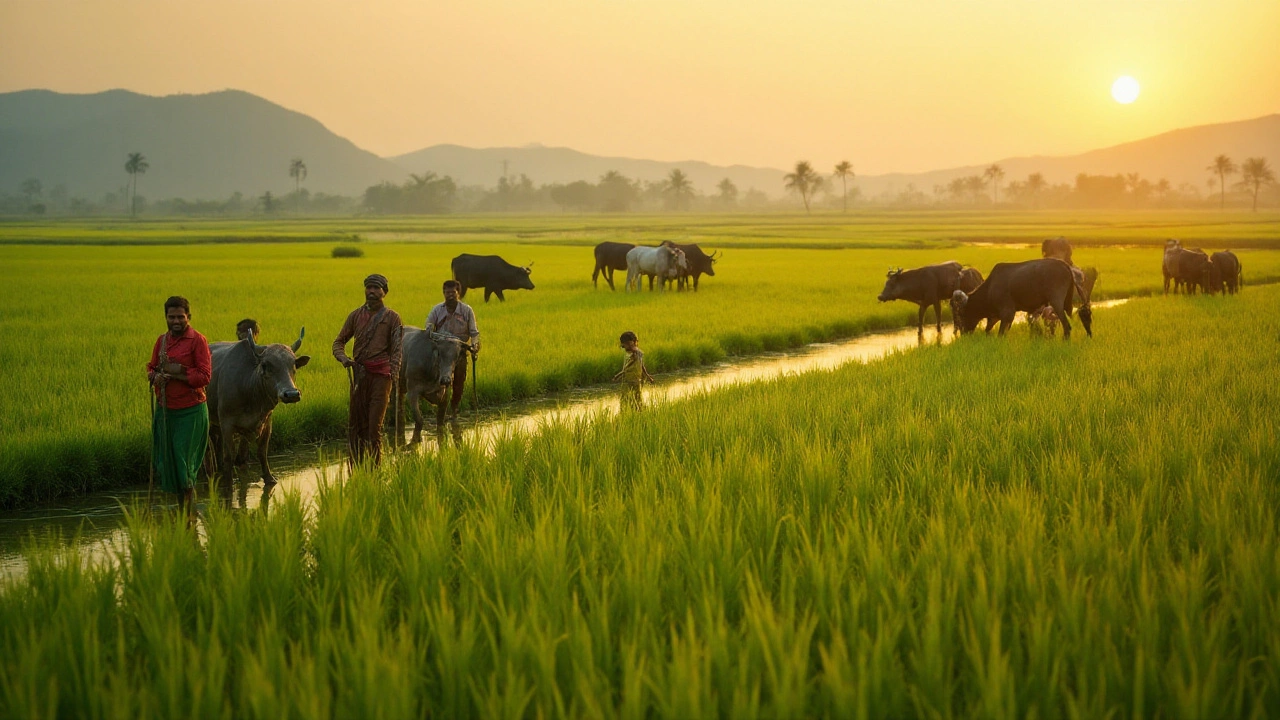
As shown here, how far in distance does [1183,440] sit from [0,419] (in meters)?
10.7

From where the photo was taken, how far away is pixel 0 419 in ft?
30.8

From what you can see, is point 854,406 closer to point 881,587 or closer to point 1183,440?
point 1183,440

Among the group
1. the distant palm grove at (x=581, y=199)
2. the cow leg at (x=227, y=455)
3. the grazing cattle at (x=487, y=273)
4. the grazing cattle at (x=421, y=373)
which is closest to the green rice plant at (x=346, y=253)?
the grazing cattle at (x=487, y=273)

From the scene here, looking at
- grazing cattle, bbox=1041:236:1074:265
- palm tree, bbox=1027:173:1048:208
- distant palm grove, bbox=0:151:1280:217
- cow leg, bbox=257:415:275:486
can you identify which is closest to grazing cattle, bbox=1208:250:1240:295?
grazing cattle, bbox=1041:236:1074:265

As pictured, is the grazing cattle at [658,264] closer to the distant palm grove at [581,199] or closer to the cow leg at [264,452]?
the cow leg at [264,452]

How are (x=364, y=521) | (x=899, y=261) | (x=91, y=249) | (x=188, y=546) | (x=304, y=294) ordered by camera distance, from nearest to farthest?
(x=188, y=546) < (x=364, y=521) < (x=304, y=294) < (x=899, y=261) < (x=91, y=249)

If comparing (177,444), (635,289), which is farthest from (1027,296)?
(635,289)

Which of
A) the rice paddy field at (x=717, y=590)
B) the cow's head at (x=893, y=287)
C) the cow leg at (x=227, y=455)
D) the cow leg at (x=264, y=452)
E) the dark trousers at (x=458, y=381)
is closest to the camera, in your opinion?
the rice paddy field at (x=717, y=590)

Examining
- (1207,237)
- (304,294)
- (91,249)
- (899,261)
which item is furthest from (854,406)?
(1207,237)

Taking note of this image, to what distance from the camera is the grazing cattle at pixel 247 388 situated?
7719mm

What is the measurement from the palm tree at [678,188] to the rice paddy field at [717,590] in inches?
7046

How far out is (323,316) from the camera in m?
18.9

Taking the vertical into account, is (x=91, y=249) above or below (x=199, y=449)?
above

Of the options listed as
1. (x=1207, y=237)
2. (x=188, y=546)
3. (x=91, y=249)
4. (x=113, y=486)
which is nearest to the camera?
(x=188, y=546)
